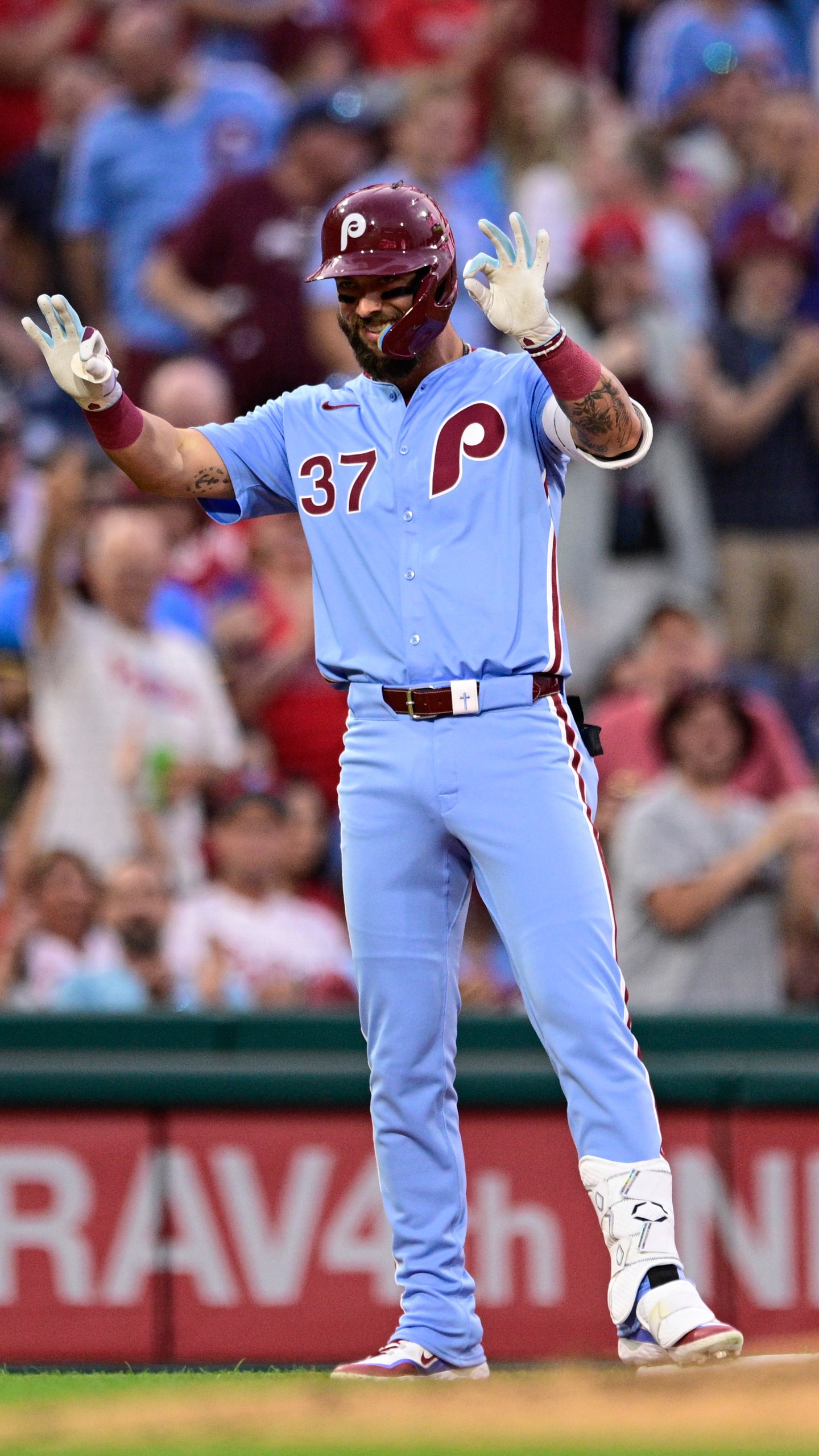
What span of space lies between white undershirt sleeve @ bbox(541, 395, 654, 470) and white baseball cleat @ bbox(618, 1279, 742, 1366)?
5.04 ft

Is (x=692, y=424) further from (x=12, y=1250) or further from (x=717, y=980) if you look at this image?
(x=12, y=1250)

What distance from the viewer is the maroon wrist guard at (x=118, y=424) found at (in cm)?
442

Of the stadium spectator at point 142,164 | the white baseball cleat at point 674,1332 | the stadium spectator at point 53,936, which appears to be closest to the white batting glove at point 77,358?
the white baseball cleat at point 674,1332

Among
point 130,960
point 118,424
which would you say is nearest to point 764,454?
point 130,960

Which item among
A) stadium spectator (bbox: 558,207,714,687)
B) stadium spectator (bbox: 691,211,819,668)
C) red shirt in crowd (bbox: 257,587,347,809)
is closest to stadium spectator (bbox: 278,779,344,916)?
red shirt in crowd (bbox: 257,587,347,809)

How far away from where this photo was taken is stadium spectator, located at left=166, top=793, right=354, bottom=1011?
7.22m

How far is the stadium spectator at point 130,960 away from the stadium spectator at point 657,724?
1464 millimetres

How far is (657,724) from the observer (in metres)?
7.53

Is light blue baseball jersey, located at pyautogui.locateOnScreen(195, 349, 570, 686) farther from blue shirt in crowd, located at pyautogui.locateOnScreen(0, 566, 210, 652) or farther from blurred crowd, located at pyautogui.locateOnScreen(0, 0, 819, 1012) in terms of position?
blue shirt in crowd, located at pyautogui.locateOnScreen(0, 566, 210, 652)

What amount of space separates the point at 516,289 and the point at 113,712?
149 inches

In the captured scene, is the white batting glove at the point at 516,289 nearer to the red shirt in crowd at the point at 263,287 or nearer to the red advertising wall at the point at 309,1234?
the red advertising wall at the point at 309,1234

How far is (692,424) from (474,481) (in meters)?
5.27

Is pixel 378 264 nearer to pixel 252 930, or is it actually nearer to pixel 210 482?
pixel 210 482

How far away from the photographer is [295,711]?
8.25 m
